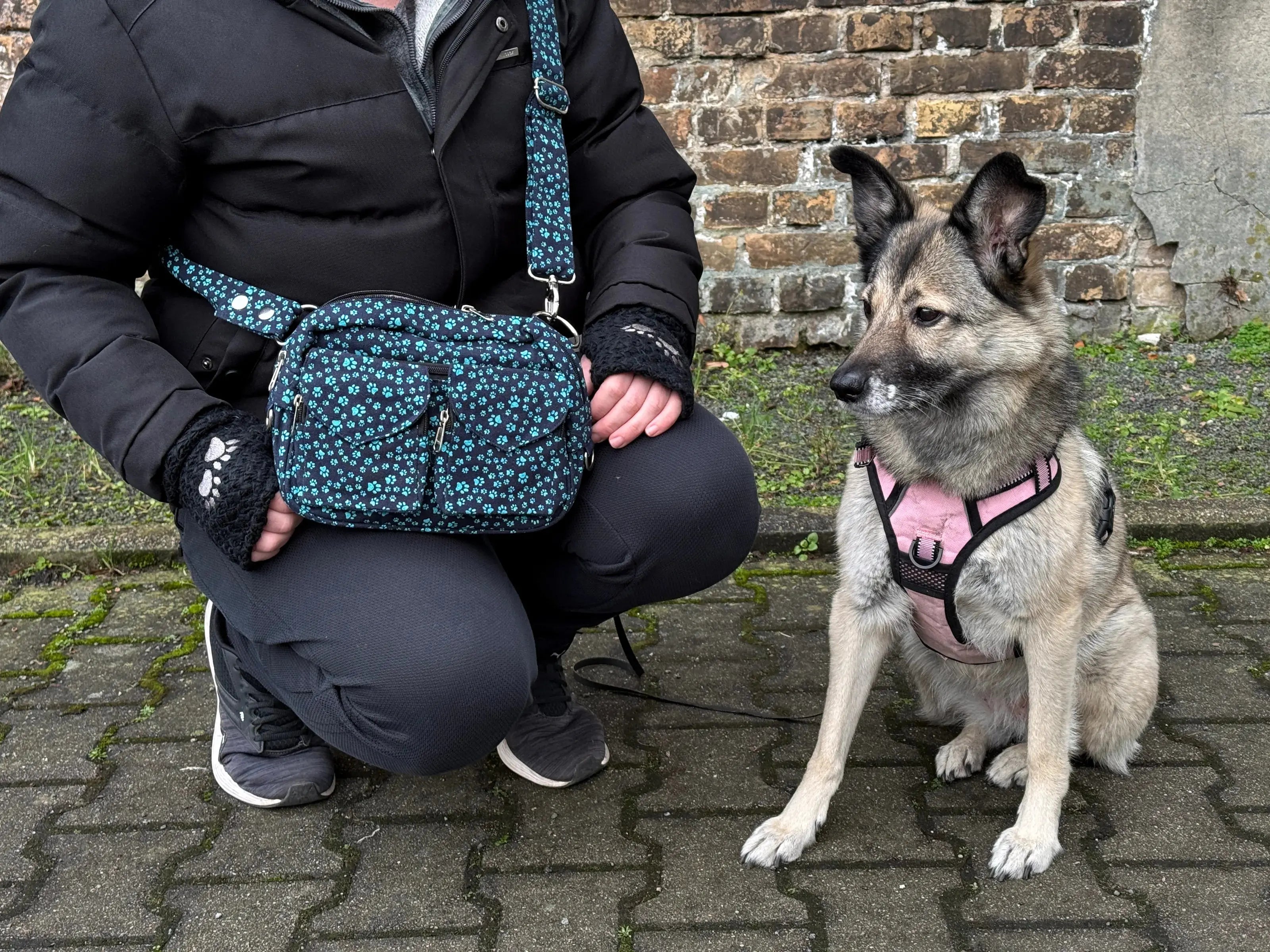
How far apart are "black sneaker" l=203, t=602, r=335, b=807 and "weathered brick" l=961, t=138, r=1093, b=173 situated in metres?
3.82

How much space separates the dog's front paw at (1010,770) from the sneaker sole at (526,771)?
939 mm

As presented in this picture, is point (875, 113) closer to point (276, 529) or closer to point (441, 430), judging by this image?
point (441, 430)

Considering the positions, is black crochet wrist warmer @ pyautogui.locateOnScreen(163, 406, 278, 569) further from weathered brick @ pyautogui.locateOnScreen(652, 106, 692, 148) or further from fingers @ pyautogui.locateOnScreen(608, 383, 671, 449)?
weathered brick @ pyautogui.locateOnScreen(652, 106, 692, 148)

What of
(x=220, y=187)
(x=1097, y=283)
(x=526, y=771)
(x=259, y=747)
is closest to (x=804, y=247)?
(x=1097, y=283)

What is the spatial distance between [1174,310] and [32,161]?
16.0ft

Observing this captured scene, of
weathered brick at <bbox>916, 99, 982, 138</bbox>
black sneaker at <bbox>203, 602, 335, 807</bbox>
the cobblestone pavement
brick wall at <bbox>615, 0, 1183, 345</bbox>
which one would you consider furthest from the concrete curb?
weathered brick at <bbox>916, 99, 982, 138</bbox>

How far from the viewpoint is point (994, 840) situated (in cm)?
247

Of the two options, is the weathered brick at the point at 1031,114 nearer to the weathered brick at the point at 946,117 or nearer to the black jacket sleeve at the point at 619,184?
the weathered brick at the point at 946,117

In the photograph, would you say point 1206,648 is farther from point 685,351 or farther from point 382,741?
point 382,741

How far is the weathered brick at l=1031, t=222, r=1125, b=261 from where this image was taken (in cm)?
515

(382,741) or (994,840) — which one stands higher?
(382,741)

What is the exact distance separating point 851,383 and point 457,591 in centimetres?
93

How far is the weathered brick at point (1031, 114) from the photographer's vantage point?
16.3 feet

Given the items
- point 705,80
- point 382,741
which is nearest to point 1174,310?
point 705,80
